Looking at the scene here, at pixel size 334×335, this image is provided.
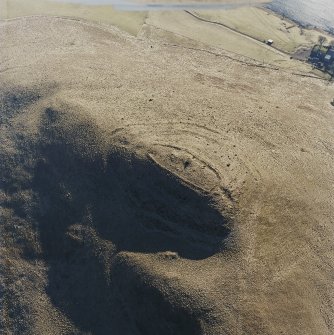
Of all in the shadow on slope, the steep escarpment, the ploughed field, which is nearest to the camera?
the ploughed field

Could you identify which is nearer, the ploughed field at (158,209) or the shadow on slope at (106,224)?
the ploughed field at (158,209)

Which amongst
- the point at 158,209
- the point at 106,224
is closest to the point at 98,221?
the point at 106,224

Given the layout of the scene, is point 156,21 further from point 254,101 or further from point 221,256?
point 221,256

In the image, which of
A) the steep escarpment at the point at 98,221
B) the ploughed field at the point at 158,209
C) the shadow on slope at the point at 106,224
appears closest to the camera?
the ploughed field at the point at 158,209

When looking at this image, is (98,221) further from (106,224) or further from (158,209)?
(158,209)

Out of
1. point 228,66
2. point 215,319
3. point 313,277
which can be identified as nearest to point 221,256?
point 215,319

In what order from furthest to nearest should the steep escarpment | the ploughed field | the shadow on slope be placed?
the shadow on slope → the steep escarpment → the ploughed field

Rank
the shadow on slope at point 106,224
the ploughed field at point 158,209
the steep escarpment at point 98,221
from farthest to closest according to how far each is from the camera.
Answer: the shadow on slope at point 106,224
the steep escarpment at point 98,221
the ploughed field at point 158,209

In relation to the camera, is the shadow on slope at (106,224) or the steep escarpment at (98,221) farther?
the shadow on slope at (106,224)

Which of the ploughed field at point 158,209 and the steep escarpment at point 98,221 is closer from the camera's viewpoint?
the ploughed field at point 158,209
